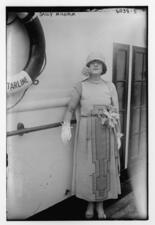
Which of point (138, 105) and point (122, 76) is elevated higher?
point (122, 76)

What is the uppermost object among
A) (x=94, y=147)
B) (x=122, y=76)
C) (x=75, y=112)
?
(x=122, y=76)

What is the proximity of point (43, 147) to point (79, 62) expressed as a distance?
442mm

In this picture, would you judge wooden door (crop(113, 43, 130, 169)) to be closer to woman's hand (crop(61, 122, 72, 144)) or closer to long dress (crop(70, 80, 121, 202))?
long dress (crop(70, 80, 121, 202))

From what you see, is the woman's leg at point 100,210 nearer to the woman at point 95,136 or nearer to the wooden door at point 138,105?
the woman at point 95,136

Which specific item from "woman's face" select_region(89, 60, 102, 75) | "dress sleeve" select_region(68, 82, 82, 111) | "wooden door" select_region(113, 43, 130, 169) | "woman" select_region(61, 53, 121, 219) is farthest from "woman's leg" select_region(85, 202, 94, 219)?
"woman's face" select_region(89, 60, 102, 75)

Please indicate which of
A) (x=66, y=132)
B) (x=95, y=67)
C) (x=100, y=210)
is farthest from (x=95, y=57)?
(x=100, y=210)

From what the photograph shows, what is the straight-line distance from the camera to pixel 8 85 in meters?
1.69

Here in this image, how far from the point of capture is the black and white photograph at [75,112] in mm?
1701

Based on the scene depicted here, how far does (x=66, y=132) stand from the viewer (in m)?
1.73

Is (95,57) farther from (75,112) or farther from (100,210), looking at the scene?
(100,210)

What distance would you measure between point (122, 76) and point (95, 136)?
32 centimetres

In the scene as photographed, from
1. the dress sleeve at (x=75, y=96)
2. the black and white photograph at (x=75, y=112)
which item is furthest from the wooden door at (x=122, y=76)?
the dress sleeve at (x=75, y=96)

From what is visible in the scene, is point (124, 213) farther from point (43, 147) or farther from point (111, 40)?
point (111, 40)
